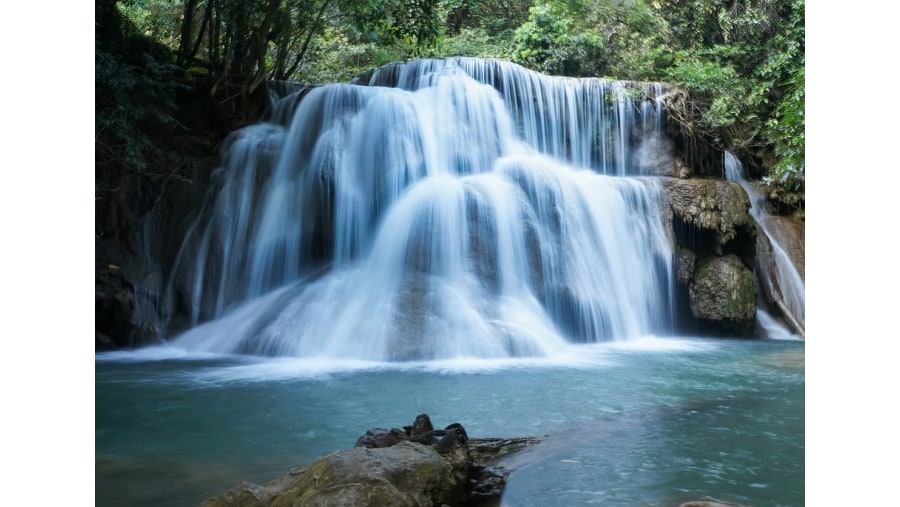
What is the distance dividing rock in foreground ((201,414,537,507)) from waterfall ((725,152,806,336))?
18.0 ft

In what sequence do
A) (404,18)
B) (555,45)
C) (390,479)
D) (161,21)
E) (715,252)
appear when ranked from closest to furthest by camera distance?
(390,479)
(404,18)
(715,252)
(161,21)
(555,45)

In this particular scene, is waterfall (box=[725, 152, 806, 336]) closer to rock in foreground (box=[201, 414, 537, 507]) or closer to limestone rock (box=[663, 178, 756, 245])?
limestone rock (box=[663, 178, 756, 245])

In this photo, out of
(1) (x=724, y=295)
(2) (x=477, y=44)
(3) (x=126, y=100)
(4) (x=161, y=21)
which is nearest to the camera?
(3) (x=126, y=100)

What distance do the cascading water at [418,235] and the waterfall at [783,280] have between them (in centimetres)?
125

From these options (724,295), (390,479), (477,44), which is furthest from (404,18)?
(390,479)

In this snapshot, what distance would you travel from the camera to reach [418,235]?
235 inches

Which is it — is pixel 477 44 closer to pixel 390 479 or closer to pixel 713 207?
pixel 713 207

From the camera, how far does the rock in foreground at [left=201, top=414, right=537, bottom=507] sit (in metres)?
1.73

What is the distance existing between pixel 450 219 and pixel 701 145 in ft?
13.1

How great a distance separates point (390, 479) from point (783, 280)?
658cm

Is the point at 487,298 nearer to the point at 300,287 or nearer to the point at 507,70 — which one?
the point at 300,287

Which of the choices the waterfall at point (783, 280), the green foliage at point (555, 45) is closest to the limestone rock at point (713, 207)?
the waterfall at point (783, 280)

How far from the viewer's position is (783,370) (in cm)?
491

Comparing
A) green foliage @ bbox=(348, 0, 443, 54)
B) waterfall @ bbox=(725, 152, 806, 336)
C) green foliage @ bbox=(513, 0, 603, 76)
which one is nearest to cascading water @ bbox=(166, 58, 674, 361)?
green foliage @ bbox=(513, 0, 603, 76)
